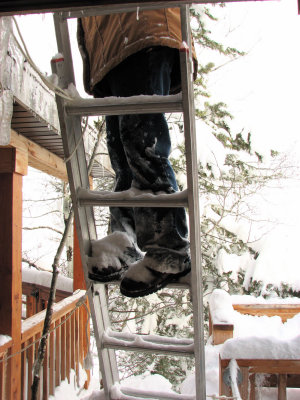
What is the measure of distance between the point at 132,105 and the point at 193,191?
362 mm

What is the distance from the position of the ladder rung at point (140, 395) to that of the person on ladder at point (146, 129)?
26.1 inches

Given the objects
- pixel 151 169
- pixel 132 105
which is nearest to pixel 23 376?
pixel 151 169

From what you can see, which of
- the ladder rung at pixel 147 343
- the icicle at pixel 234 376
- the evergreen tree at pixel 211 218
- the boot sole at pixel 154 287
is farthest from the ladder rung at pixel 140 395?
the evergreen tree at pixel 211 218

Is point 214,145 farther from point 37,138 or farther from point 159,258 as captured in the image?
point 159,258

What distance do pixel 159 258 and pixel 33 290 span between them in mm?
4893

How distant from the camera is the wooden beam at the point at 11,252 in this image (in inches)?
112

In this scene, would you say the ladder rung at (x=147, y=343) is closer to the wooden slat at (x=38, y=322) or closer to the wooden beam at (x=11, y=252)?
the wooden beam at (x=11, y=252)

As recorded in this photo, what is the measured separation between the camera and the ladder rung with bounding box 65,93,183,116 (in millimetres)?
1175

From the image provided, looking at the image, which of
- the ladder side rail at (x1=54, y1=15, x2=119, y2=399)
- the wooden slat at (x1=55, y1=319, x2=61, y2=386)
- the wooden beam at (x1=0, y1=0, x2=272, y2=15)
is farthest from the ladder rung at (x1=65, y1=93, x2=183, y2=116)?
the wooden slat at (x1=55, y1=319, x2=61, y2=386)

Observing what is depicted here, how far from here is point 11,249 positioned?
2.92 metres

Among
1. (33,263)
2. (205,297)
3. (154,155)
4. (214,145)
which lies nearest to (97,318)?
(154,155)

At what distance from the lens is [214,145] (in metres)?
6.37

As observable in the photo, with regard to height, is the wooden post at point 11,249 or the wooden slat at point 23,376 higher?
the wooden post at point 11,249

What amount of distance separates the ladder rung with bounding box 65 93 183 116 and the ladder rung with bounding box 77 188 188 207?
0.96 ft
